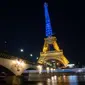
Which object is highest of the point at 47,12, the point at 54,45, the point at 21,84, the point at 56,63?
the point at 47,12

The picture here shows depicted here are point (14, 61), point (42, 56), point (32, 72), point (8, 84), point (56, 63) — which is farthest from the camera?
point (56, 63)

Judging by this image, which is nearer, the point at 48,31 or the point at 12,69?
the point at 12,69

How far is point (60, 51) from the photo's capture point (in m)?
161

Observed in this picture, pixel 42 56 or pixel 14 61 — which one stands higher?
pixel 42 56

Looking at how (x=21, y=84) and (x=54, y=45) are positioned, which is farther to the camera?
(x=54, y=45)

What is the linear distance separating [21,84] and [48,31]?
433ft

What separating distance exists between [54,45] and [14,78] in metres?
107

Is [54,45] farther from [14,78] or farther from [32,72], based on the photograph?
[14,78]

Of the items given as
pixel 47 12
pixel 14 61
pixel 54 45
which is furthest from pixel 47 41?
pixel 14 61

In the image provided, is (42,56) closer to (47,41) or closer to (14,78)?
(47,41)

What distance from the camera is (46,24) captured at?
607ft

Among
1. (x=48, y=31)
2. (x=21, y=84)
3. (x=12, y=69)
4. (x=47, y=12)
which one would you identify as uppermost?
(x=47, y=12)

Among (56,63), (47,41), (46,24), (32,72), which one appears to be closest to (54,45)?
(47,41)

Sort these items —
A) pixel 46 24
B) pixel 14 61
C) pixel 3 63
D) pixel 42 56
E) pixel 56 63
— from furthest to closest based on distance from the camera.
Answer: pixel 46 24 < pixel 56 63 < pixel 42 56 < pixel 14 61 < pixel 3 63
